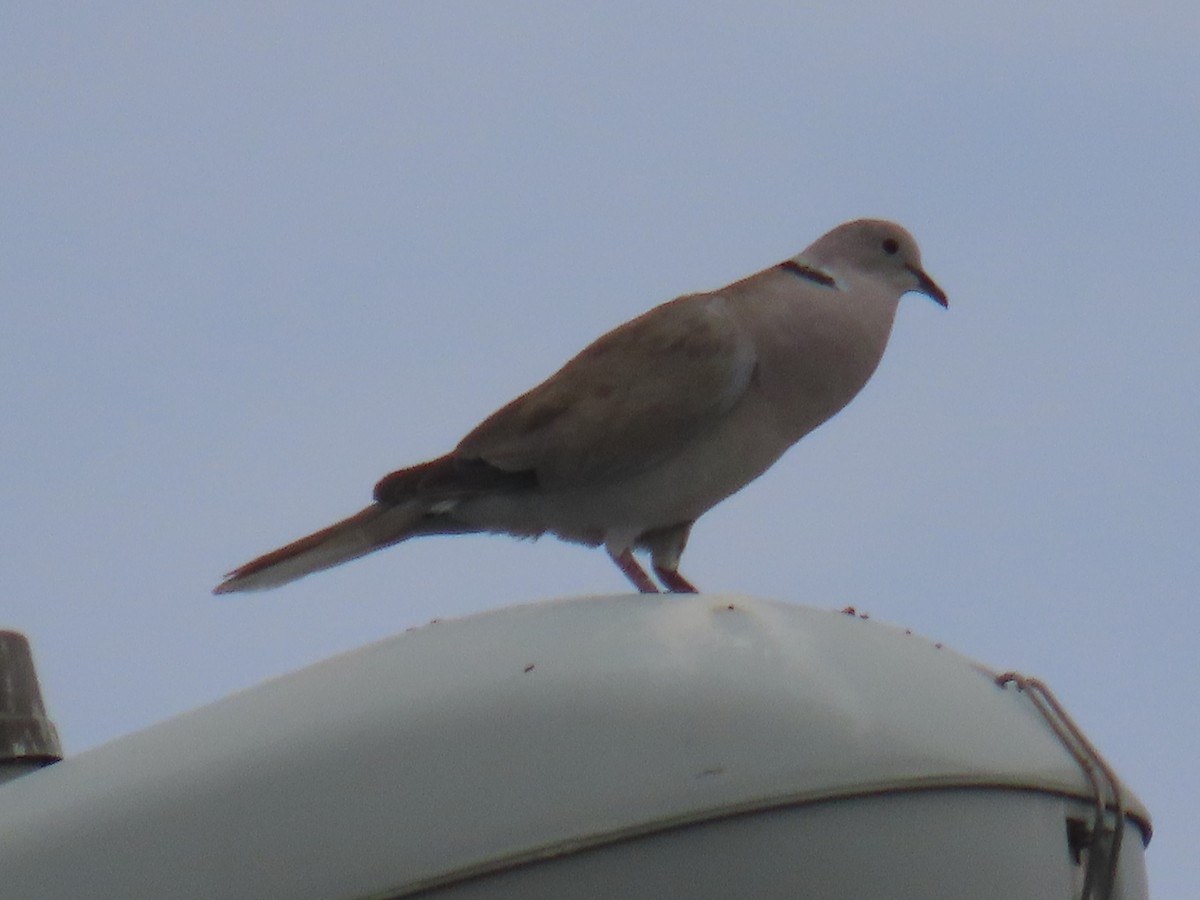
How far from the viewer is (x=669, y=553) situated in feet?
16.3

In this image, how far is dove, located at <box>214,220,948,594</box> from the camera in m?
4.66

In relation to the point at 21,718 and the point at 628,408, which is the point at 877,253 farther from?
the point at 21,718

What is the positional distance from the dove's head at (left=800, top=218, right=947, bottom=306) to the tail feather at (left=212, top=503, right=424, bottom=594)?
1.43 m

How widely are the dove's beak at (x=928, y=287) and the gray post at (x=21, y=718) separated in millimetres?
3419

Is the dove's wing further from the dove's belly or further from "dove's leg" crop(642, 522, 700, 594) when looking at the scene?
"dove's leg" crop(642, 522, 700, 594)

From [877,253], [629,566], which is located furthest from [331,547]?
[877,253]

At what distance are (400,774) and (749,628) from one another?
1.31 feet

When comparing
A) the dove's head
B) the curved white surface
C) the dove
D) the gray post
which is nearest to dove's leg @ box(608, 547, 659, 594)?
the dove

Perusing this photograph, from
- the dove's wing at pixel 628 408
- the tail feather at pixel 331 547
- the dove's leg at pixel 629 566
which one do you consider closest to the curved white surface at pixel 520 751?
the tail feather at pixel 331 547

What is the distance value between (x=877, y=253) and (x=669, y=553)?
1163 mm

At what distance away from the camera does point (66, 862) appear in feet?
7.13

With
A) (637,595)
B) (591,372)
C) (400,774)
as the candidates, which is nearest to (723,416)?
(591,372)

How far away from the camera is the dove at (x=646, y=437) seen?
15.3 feet

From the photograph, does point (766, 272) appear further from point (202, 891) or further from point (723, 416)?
point (202, 891)
